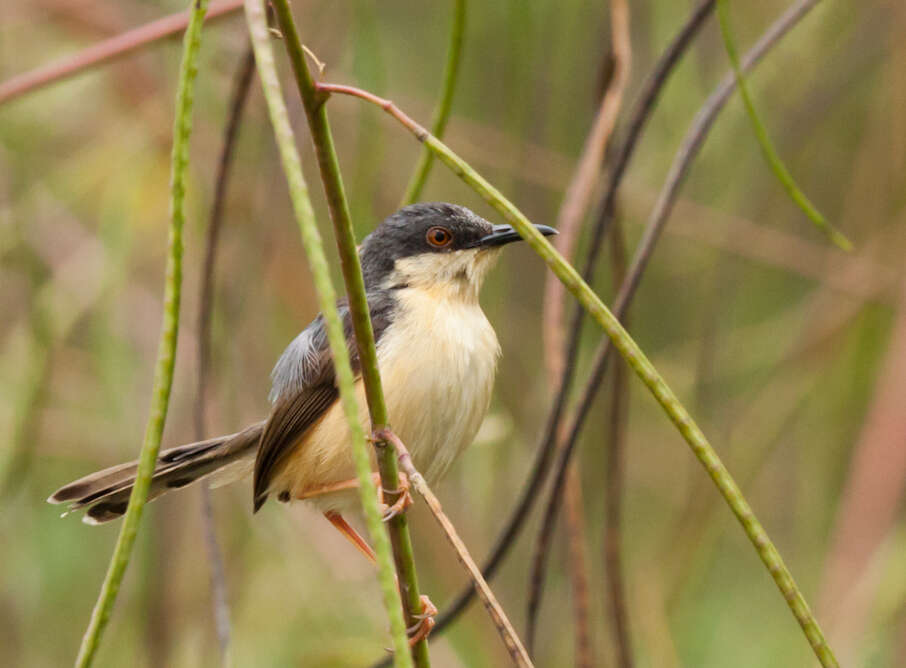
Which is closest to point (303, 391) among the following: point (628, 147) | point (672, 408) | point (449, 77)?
point (628, 147)

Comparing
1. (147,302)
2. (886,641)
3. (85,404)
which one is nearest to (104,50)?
(147,302)

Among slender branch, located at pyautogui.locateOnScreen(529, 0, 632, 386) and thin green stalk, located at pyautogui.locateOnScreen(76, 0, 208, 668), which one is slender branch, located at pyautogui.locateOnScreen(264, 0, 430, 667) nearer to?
thin green stalk, located at pyautogui.locateOnScreen(76, 0, 208, 668)

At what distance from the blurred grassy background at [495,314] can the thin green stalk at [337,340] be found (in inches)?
107

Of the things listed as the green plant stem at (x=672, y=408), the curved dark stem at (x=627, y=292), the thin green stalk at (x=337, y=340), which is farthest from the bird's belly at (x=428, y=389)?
the thin green stalk at (x=337, y=340)

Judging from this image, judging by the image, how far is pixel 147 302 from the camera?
16.2 ft

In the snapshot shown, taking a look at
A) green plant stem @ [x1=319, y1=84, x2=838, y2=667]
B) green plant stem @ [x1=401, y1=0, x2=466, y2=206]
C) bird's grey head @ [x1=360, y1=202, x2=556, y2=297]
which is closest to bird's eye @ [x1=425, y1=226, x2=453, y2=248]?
bird's grey head @ [x1=360, y1=202, x2=556, y2=297]

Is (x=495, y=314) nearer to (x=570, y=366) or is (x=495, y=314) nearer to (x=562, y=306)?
(x=562, y=306)

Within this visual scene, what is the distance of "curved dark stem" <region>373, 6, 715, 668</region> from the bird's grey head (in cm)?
73

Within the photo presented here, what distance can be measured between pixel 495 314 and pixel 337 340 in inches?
130

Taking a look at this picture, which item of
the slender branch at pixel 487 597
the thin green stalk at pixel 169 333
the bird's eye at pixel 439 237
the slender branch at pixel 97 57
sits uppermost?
the slender branch at pixel 97 57

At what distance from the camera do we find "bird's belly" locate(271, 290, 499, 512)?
324cm

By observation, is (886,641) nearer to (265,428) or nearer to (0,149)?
(265,428)

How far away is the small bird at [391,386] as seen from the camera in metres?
3.27

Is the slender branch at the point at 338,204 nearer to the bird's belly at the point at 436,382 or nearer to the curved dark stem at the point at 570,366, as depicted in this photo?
the curved dark stem at the point at 570,366
